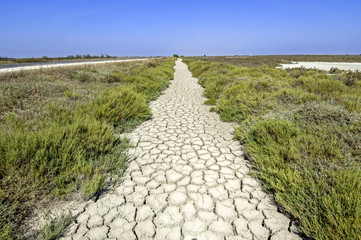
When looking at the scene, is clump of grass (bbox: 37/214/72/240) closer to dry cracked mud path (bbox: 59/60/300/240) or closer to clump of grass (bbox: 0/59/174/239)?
dry cracked mud path (bbox: 59/60/300/240)

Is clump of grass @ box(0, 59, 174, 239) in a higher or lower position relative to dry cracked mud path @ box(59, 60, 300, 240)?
higher

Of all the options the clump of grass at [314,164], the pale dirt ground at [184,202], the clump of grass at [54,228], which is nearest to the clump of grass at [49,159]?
the clump of grass at [54,228]

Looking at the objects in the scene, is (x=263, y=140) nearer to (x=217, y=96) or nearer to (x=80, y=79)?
(x=217, y=96)

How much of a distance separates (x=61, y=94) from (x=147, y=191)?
591cm

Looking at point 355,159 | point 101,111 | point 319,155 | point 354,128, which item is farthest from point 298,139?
point 101,111

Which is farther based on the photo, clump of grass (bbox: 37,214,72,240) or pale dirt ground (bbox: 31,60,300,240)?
pale dirt ground (bbox: 31,60,300,240)

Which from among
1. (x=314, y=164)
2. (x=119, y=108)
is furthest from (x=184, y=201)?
(x=119, y=108)

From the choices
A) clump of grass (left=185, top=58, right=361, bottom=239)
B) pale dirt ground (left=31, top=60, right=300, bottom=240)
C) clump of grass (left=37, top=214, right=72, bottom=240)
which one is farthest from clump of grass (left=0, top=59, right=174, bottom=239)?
clump of grass (left=185, top=58, right=361, bottom=239)

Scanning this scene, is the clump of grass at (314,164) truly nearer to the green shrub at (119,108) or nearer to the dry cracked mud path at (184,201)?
the dry cracked mud path at (184,201)

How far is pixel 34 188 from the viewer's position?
248cm

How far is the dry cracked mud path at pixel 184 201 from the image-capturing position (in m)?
2.17

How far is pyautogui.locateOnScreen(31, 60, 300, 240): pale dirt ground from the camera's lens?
2.17 metres

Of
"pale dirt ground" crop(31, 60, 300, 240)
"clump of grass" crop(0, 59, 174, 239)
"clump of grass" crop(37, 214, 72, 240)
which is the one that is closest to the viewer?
"clump of grass" crop(37, 214, 72, 240)

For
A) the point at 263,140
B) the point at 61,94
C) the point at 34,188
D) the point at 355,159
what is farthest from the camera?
the point at 61,94
